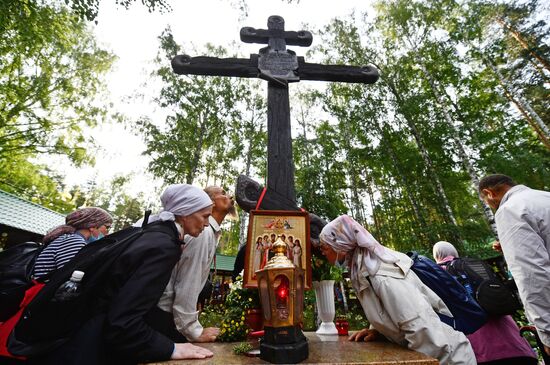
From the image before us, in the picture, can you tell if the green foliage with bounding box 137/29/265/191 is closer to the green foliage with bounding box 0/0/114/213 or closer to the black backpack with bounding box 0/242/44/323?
the green foliage with bounding box 0/0/114/213

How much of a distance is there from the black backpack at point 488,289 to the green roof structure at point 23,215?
12.7 metres

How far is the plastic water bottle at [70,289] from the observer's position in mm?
1356

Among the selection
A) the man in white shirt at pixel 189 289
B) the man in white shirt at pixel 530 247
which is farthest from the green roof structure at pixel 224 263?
the man in white shirt at pixel 530 247

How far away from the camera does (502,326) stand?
269 centimetres

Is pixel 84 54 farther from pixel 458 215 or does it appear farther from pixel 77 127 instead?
pixel 458 215

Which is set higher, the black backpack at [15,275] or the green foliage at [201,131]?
the green foliage at [201,131]

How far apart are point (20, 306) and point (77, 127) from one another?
1586cm

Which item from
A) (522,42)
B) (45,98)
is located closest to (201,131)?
(45,98)

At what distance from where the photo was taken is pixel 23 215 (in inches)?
412

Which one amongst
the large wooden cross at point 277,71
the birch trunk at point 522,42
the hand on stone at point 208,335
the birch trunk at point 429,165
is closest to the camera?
the hand on stone at point 208,335

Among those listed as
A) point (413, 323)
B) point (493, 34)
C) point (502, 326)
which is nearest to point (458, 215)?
point (493, 34)

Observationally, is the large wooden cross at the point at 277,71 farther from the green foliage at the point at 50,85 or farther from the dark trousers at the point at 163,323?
the green foliage at the point at 50,85

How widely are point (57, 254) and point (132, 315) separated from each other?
1701 millimetres

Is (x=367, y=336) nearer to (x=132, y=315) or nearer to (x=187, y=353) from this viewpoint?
(x=187, y=353)
